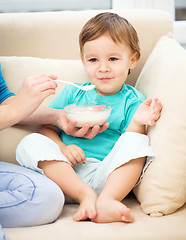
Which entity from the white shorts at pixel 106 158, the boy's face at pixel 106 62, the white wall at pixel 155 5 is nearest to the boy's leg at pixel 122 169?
the white shorts at pixel 106 158

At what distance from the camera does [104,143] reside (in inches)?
57.4

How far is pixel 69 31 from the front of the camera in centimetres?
178

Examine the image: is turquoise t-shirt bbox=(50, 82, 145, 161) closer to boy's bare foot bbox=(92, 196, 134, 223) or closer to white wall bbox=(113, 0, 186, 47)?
boy's bare foot bbox=(92, 196, 134, 223)

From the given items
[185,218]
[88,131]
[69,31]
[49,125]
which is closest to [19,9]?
[69,31]

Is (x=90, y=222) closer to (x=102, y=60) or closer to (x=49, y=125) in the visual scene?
(x=49, y=125)

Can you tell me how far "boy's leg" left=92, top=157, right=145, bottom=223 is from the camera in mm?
1087

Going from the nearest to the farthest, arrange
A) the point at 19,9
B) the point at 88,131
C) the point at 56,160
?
1. the point at 56,160
2. the point at 88,131
3. the point at 19,9

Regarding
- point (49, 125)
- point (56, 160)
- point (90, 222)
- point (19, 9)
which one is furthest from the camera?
point (19, 9)

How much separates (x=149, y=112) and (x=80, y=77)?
47cm

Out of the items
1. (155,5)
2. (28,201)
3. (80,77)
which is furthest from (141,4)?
(28,201)

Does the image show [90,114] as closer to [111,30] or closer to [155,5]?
[111,30]

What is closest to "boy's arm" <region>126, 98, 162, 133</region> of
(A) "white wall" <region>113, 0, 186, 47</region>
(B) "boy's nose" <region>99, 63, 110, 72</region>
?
(B) "boy's nose" <region>99, 63, 110, 72</region>

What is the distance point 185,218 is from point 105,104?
1.75 ft

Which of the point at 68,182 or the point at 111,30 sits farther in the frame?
the point at 111,30
